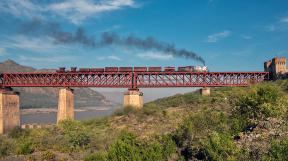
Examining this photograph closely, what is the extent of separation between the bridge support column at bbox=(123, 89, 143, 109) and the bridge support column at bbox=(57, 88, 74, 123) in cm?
1267

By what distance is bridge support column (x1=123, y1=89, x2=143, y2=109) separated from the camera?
6388 centimetres

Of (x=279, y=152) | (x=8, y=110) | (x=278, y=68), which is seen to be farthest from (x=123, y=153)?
(x=8, y=110)

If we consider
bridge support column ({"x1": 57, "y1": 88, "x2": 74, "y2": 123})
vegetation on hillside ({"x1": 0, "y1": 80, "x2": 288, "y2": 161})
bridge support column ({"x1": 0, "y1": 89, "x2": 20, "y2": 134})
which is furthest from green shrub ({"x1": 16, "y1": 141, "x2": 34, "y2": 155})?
bridge support column ({"x1": 0, "y1": 89, "x2": 20, "y2": 134})

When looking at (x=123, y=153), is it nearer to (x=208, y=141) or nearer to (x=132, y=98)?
(x=208, y=141)

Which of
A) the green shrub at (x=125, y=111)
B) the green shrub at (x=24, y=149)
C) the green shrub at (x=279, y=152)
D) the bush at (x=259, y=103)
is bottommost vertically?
the green shrub at (x=24, y=149)

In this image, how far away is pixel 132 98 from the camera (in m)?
64.1

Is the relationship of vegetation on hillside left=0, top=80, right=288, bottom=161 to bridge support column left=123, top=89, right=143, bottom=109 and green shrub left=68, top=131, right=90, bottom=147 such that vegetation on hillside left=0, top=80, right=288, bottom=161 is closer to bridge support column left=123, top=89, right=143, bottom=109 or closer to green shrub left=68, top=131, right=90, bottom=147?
green shrub left=68, top=131, right=90, bottom=147

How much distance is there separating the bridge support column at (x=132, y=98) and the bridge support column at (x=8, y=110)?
2702 cm

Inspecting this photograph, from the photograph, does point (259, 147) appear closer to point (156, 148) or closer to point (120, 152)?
point (156, 148)

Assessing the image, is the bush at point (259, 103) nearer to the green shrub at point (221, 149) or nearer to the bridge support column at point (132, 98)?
the green shrub at point (221, 149)

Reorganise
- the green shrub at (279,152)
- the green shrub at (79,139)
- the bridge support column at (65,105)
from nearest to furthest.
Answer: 1. the green shrub at (279,152)
2. the green shrub at (79,139)
3. the bridge support column at (65,105)

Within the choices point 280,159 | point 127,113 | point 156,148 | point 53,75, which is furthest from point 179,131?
point 53,75

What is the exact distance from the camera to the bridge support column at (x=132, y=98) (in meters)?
63.9

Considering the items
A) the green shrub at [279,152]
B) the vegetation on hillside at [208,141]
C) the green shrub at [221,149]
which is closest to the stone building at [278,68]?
the vegetation on hillside at [208,141]
